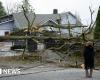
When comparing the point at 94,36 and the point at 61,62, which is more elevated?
the point at 94,36

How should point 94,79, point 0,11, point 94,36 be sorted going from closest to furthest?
point 94,79
point 94,36
point 0,11

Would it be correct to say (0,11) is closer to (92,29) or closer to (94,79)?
(92,29)

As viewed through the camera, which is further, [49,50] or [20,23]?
[20,23]

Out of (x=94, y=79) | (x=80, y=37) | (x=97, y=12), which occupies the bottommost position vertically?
(x=94, y=79)

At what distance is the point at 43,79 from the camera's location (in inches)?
531

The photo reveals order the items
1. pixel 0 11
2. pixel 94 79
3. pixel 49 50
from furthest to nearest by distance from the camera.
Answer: pixel 0 11, pixel 49 50, pixel 94 79

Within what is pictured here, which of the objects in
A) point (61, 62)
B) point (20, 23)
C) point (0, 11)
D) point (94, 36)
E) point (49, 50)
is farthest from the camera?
point (0, 11)

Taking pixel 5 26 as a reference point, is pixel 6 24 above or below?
above

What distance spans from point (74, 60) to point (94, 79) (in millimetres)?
7029

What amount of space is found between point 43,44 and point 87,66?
10.1 m

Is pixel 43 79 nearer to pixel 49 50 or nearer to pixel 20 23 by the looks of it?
pixel 49 50

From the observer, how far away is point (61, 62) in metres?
20.2

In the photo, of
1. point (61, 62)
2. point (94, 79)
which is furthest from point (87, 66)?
point (61, 62)

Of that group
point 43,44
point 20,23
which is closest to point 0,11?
point 20,23
